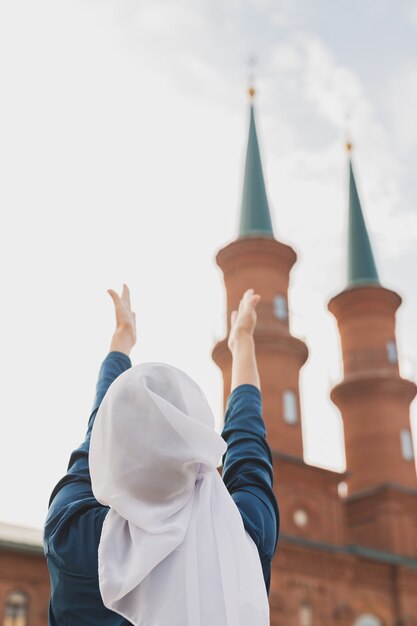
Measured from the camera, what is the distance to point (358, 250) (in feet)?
112

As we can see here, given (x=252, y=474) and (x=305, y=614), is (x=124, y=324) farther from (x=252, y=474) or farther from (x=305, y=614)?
(x=305, y=614)

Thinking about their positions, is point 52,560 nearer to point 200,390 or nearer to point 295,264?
point 200,390

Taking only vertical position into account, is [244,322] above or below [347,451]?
below

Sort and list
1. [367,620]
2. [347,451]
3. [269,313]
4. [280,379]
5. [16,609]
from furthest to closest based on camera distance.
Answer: [347,451], [269,313], [280,379], [367,620], [16,609]

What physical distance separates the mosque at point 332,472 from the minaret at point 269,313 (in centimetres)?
4

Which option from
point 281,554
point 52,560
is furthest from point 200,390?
point 281,554

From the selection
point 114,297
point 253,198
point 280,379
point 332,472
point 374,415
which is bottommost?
point 114,297

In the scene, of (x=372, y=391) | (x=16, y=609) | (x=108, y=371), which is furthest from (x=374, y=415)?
(x=108, y=371)

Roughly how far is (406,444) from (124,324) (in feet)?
91.6

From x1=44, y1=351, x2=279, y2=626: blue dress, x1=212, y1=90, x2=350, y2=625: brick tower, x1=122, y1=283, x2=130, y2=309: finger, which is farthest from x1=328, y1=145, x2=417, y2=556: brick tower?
x1=44, y1=351, x2=279, y2=626: blue dress

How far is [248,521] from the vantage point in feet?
6.85

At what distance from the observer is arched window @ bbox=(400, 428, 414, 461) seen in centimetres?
2953

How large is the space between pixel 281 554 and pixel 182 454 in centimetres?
2277

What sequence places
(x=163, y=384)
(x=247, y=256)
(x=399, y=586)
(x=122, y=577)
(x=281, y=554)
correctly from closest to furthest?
(x=122, y=577) < (x=163, y=384) < (x=281, y=554) < (x=399, y=586) < (x=247, y=256)
